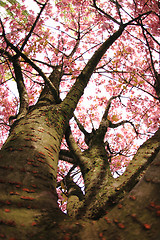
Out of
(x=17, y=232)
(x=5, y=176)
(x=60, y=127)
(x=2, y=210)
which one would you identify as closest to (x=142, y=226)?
(x=17, y=232)

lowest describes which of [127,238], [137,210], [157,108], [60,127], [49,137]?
[127,238]

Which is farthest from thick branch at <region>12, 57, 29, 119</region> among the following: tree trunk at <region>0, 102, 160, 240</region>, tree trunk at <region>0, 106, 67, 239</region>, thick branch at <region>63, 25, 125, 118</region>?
tree trunk at <region>0, 102, 160, 240</region>

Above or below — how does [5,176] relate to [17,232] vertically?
above

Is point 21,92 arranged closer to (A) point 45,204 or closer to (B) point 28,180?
(B) point 28,180

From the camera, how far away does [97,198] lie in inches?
69.3

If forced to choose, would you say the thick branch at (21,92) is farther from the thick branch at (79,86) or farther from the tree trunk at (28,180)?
the tree trunk at (28,180)

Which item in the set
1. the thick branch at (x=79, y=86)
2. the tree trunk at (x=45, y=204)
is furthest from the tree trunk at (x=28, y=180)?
the thick branch at (x=79, y=86)

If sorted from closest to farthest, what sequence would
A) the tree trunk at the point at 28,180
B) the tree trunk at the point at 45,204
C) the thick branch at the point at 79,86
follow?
the tree trunk at the point at 45,204
the tree trunk at the point at 28,180
the thick branch at the point at 79,86

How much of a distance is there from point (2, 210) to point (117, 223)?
0.65 meters

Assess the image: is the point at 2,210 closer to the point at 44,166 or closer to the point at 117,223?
the point at 44,166

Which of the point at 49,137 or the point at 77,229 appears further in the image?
the point at 49,137

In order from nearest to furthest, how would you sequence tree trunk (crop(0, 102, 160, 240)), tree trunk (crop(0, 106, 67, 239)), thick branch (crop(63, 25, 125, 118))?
1. tree trunk (crop(0, 102, 160, 240))
2. tree trunk (crop(0, 106, 67, 239))
3. thick branch (crop(63, 25, 125, 118))

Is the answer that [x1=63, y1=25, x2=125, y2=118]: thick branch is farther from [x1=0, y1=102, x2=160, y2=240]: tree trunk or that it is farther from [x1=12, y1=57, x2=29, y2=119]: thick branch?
[x1=0, y1=102, x2=160, y2=240]: tree trunk

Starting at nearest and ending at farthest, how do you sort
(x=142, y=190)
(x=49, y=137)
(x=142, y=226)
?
(x=142, y=226) → (x=142, y=190) → (x=49, y=137)
